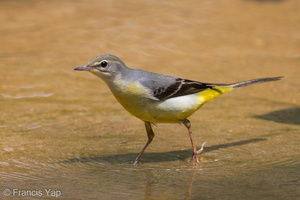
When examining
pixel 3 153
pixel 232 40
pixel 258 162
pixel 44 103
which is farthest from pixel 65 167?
pixel 232 40

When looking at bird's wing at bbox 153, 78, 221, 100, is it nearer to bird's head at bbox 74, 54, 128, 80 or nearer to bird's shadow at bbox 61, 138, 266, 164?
bird's head at bbox 74, 54, 128, 80

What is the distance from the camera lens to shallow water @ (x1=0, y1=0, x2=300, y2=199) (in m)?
6.72

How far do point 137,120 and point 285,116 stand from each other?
2677mm

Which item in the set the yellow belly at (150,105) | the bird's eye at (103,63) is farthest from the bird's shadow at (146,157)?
the bird's eye at (103,63)

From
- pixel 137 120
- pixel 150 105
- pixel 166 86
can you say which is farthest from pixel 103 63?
pixel 137 120

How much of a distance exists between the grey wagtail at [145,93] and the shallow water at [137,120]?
0.66 meters

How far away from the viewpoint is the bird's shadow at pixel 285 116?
9680 mm

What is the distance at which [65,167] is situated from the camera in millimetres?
7246

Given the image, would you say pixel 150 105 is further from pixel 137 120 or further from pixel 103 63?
pixel 137 120

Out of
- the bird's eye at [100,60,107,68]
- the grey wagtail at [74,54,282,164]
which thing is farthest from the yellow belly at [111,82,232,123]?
the bird's eye at [100,60,107,68]

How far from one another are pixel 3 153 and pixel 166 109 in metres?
2.37

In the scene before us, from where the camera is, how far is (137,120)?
983cm

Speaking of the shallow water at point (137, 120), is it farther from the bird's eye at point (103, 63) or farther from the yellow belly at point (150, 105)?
the bird's eye at point (103, 63)

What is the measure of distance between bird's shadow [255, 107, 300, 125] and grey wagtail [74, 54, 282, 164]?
7.90ft
